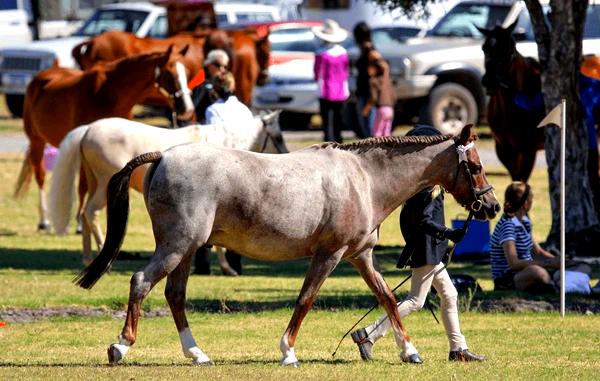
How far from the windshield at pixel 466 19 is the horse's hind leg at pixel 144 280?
1952cm

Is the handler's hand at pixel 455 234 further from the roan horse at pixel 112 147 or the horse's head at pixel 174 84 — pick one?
the horse's head at pixel 174 84

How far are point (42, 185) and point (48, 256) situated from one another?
9.00ft

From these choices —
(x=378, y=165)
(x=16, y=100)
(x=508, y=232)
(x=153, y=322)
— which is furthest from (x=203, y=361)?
(x=16, y=100)

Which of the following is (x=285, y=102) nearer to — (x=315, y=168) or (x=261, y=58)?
(x=261, y=58)

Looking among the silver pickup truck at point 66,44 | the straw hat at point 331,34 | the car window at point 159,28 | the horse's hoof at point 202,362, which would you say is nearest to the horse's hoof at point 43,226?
the straw hat at point 331,34

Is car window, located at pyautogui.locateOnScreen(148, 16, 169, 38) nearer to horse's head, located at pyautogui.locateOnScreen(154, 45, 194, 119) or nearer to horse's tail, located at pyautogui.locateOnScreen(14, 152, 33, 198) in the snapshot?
horse's tail, located at pyautogui.locateOnScreen(14, 152, 33, 198)

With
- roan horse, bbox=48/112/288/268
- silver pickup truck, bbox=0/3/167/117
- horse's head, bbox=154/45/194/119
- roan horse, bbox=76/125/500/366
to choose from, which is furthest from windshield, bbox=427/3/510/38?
roan horse, bbox=76/125/500/366

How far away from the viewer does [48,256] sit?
17.3 m

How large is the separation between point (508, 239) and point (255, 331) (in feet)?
9.41

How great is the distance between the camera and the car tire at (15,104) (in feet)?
113

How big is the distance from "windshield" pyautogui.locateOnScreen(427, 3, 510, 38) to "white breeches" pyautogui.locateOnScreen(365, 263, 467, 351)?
18509 millimetres

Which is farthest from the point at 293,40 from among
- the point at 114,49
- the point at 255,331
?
the point at 255,331

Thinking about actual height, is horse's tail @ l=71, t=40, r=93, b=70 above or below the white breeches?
below

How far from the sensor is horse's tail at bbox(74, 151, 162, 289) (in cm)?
966
